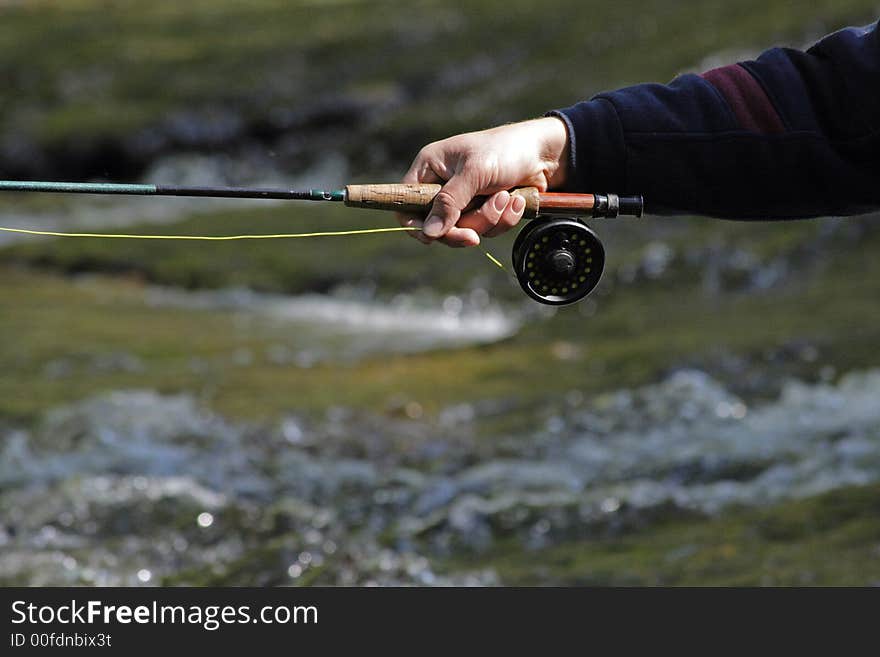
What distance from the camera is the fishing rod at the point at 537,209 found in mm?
3061

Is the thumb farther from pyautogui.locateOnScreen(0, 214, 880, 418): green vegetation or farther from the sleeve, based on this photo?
pyautogui.locateOnScreen(0, 214, 880, 418): green vegetation

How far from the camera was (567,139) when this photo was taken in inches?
120

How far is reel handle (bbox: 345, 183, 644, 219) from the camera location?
9.96 ft

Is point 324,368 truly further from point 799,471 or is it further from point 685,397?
point 799,471

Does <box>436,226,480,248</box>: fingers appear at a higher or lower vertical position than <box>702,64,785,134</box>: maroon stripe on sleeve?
lower

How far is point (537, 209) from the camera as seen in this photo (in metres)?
3.09

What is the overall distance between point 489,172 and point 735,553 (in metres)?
3.52

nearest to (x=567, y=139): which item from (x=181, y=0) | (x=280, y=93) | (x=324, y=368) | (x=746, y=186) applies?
(x=746, y=186)

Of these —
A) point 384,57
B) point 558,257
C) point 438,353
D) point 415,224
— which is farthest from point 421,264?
point 415,224

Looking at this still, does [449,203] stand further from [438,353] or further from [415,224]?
[438,353]

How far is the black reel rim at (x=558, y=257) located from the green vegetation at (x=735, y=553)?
2.67 meters

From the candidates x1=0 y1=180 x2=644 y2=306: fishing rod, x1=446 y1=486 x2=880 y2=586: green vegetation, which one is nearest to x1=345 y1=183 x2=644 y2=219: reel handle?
x1=0 y1=180 x2=644 y2=306: fishing rod

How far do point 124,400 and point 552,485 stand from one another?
3.21 m

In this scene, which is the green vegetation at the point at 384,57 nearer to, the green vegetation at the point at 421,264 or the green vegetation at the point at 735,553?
the green vegetation at the point at 421,264
